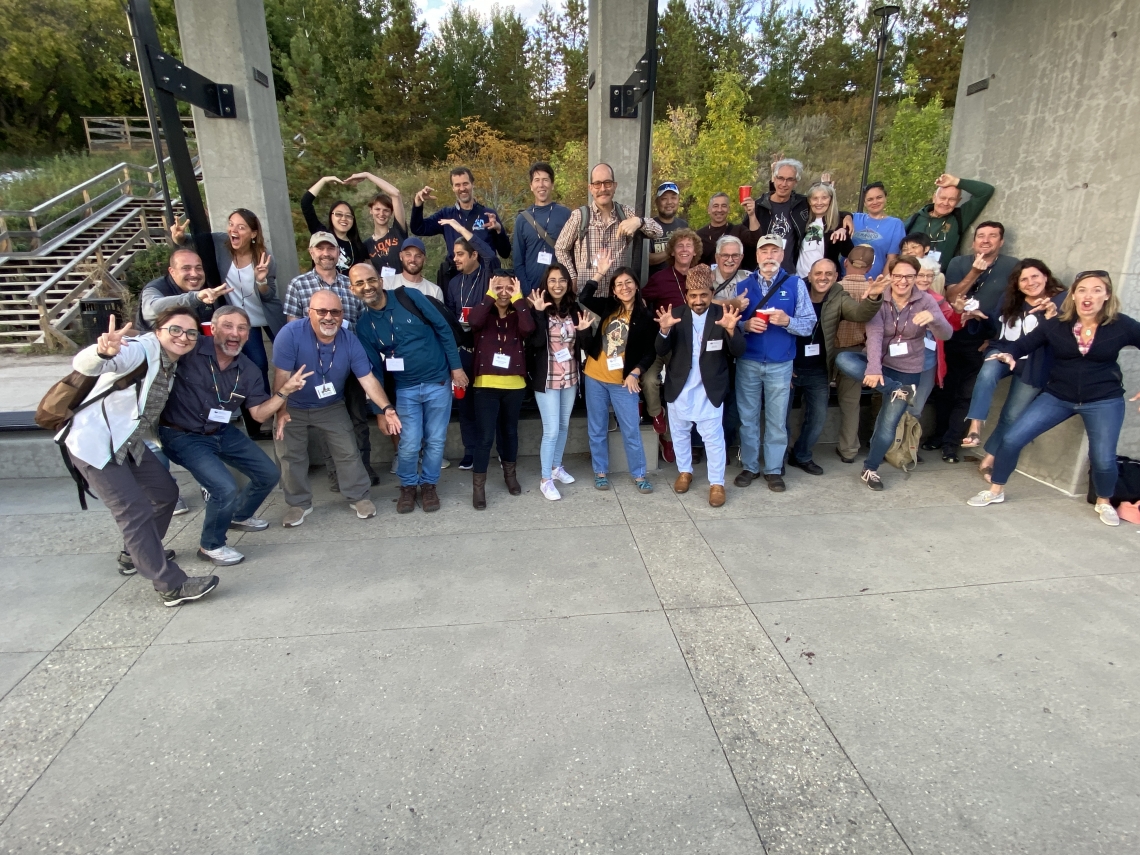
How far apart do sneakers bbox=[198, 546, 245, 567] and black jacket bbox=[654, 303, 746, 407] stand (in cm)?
324

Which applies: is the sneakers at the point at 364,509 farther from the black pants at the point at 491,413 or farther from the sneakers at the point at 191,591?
the sneakers at the point at 191,591

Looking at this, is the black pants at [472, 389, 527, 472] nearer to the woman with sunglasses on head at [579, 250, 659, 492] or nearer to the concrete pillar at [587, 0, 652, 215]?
the woman with sunglasses on head at [579, 250, 659, 492]

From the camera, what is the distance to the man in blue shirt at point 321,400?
4.09 meters

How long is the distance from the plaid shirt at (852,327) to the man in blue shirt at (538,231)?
249cm

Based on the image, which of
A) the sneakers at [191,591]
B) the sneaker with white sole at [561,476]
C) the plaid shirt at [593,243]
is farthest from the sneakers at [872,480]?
the sneakers at [191,591]

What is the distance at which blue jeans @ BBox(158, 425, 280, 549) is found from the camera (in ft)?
12.4

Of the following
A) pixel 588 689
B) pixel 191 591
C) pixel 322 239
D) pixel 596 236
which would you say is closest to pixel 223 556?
pixel 191 591

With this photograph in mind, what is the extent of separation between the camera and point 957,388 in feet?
17.9

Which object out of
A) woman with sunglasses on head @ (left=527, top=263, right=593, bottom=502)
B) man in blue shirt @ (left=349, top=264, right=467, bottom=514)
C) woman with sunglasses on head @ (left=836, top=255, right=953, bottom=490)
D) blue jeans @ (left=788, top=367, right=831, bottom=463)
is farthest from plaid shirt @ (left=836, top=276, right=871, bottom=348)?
man in blue shirt @ (left=349, top=264, right=467, bottom=514)

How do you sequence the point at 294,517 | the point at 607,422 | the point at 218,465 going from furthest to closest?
the point at 607,422 < the point at 294,517 < the point at 218,465

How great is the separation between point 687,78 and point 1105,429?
107ft

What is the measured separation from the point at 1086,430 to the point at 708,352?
2.72 m

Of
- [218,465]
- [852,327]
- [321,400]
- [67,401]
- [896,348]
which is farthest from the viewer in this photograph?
[852,327]

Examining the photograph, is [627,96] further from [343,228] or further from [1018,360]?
[1018,360]
